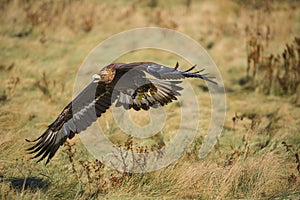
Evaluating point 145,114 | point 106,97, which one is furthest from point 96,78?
point 145,114

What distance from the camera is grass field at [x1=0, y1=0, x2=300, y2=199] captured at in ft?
14.2

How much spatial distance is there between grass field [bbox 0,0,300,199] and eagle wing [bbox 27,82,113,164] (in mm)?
197

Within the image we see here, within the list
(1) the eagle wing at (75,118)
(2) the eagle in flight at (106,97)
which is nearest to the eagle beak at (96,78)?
(2) the eagle in flight at (106,97)

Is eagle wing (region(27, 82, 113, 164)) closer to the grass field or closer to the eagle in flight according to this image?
the eagle in flight

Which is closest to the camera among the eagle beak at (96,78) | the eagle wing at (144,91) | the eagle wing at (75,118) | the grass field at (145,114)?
the grass field at (145,114)

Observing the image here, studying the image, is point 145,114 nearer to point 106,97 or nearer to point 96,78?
point 106,97

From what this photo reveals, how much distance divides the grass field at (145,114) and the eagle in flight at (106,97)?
0.79 ft

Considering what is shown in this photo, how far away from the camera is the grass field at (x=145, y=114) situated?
14.2 ft

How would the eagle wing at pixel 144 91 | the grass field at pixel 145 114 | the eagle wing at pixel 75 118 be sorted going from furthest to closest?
the eagle wing at pixel 144 91 < the eagle wing at pixel 75 118 < the grass field at pixel 145 114

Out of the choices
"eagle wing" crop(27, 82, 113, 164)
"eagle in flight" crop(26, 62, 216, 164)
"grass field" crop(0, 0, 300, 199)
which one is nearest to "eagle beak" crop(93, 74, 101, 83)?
"eagle in flight" crop(26, 62, 216, 164)

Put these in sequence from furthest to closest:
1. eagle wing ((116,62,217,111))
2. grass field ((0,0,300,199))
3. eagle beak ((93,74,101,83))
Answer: eagle beak ((93,74,101,83)) → eagle wing ((116,62,217,111)) → grass field ((0,0,300,199))

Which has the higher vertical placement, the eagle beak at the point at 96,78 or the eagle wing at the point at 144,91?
the eagle beak at the point at 96,78

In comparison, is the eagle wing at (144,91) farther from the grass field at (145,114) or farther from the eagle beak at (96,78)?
the grass field at (145,114)

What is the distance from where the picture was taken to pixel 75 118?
484 cm
